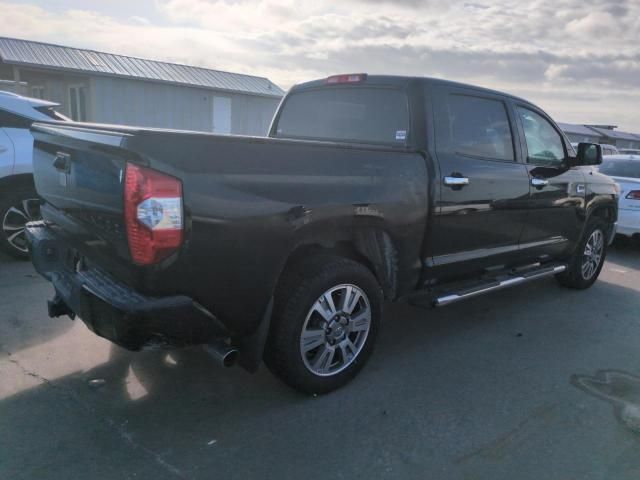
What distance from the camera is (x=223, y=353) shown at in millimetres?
2738

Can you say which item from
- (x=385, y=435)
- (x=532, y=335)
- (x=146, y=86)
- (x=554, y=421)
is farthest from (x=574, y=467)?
(x=146, y=86)

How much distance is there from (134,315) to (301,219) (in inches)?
38.6

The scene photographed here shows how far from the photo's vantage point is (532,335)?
4.49 m

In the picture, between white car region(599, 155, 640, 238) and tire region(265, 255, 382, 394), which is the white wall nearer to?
white car region(599, 155, 640, 238)

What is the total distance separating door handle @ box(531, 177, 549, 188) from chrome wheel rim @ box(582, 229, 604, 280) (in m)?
1.46

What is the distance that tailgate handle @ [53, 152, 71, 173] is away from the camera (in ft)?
9.58

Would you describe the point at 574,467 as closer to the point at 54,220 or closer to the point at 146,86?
the point at 54,220

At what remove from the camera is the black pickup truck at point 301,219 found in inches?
95.7

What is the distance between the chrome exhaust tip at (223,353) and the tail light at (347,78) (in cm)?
241

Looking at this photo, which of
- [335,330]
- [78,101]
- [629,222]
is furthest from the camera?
[78,101]

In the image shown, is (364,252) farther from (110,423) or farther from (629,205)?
(629,205)

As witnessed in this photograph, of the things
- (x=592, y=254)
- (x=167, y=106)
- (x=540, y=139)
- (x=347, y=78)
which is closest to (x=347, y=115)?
(x=347, y=78)

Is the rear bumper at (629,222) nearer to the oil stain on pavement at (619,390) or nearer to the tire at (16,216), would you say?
the oil stain on pavement at (619,390)

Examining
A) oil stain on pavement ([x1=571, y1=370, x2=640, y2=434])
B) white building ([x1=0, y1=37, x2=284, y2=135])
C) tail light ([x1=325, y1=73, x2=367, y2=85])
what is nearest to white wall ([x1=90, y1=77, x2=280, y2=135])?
white building ([x1=0, y1=37, x2=284, y2=135])
